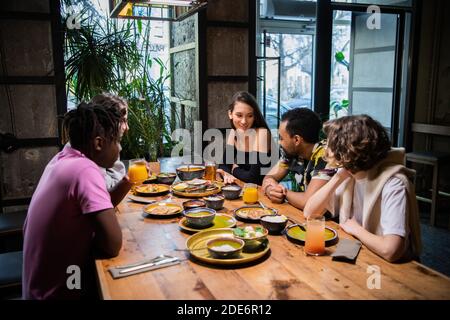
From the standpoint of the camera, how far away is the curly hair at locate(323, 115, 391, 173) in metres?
1.74

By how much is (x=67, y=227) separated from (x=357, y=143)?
4.05 feet

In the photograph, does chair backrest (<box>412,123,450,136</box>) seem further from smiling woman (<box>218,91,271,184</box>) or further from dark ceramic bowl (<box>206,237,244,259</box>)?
dark ceramic bowl (<box>206,237,244,259</box>)

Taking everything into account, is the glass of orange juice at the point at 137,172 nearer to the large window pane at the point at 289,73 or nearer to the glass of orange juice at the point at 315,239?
the glass of orange juice at the point at 315,239

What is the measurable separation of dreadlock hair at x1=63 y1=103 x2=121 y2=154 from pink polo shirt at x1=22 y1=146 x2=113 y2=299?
9 centimetres

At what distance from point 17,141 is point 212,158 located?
1817mm

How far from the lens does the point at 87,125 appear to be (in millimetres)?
1650

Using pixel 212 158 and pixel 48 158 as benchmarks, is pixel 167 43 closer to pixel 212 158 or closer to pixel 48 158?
pixel 212 158

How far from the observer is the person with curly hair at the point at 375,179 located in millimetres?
1647

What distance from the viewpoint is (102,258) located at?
1.58 m

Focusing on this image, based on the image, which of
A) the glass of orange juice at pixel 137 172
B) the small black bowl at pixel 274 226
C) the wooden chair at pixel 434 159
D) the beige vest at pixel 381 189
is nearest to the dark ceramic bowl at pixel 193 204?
the glass of orange juice at pixel 137 172

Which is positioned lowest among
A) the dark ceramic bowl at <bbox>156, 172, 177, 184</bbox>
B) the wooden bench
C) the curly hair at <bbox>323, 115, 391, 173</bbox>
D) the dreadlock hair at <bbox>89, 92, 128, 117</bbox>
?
the wooden bench

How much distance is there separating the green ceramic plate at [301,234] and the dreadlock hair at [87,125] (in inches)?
34.9

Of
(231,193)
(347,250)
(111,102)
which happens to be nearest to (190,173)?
(231,193)

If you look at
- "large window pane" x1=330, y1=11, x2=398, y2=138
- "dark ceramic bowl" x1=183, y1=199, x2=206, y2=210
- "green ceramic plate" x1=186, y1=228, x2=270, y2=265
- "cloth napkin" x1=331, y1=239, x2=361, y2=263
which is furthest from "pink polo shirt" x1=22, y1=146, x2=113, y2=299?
"large window pane" x1=330, y1=11, x2=398, y2=138
